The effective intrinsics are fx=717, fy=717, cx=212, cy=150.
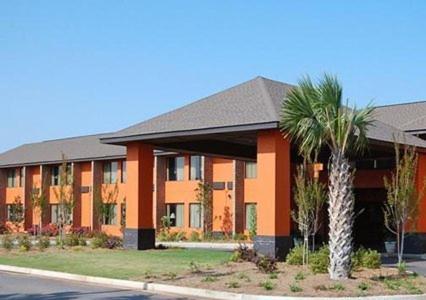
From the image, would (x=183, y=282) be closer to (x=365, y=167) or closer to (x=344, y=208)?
(x=344, y=208)

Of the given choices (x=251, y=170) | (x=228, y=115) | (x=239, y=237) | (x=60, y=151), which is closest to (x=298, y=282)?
(x=228, y=115)

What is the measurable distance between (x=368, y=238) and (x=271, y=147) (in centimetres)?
1497

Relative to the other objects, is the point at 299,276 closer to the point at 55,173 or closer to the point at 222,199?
the point at 222,199

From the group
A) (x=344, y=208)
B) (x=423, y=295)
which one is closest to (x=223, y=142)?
(x=344, y=208)

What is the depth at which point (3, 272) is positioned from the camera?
22547 millimetres

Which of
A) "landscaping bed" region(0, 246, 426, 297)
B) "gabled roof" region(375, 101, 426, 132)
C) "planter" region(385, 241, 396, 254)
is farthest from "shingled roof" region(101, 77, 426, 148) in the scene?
"landscaping bed" region(0, 246, 426, 297)

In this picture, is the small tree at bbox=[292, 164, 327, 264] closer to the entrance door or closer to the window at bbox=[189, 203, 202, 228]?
the entrance door

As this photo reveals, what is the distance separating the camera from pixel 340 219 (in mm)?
17906

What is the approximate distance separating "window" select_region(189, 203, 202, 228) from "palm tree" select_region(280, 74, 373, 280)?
94.4 ft

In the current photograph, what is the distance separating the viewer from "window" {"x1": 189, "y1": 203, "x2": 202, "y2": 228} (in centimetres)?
4712

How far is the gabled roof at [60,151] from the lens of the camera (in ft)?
174

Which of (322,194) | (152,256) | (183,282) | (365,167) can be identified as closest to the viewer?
(183,282)

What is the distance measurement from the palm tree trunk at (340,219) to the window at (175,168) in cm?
3057

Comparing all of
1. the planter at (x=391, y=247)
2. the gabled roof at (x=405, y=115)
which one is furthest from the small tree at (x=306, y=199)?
the gabled roof at (x=405, y=115)
